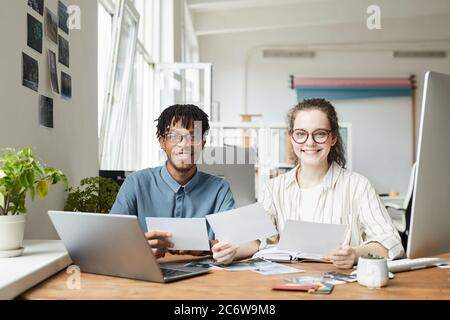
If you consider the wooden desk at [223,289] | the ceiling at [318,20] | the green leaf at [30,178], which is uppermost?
the ceiling at [318,20]

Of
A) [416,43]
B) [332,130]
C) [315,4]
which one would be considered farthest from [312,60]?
[332,130]

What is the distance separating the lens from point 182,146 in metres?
1.83

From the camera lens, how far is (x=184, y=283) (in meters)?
1.26

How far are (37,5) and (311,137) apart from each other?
120cm

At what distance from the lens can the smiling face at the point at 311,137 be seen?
1.82m

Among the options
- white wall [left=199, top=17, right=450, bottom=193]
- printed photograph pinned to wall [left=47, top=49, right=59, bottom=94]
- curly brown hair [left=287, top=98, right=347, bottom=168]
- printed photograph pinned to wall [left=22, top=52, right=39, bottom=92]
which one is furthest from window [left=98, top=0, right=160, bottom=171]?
white wall [left=199, top=17, right=450, bottom=193]

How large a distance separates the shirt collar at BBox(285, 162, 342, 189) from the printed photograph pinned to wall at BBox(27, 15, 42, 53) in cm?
112

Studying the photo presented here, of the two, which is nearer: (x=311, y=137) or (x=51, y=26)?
(x=311, y=137)

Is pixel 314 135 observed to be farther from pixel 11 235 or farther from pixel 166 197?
pixel 11 235

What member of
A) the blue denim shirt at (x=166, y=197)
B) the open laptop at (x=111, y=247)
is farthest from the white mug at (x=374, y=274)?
the blue denim shirt at (x=166, y=197)

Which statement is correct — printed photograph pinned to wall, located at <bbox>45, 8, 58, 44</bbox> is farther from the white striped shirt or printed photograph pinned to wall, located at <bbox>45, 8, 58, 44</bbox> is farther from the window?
the white striped shirt

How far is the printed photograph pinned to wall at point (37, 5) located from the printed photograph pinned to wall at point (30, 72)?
209 millimetres

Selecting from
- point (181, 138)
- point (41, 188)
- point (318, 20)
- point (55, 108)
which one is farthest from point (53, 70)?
point (318, 20)

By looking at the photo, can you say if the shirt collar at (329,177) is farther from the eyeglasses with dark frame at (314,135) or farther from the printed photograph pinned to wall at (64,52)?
the printed photograph pinned to wall at (64,52)
